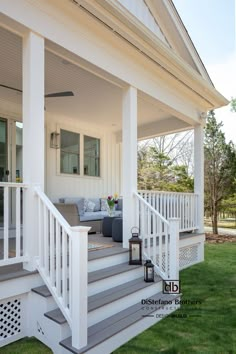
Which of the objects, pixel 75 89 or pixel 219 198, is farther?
pixel 219 198

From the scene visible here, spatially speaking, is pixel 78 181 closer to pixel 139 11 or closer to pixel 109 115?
pixel 109 115

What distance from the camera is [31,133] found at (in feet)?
9.17

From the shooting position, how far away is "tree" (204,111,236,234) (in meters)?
10.3

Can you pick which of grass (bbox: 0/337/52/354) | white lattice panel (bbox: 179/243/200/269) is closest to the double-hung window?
white lattice panel (bbox: 179/243/200/269)

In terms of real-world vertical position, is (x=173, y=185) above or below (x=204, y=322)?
above

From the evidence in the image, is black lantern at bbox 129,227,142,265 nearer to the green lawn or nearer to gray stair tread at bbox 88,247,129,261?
gray stair tread at bbox 88,247,129,261

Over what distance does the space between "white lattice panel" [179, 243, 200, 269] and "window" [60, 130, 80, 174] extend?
10.8 feet

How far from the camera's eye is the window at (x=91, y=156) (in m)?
7.28

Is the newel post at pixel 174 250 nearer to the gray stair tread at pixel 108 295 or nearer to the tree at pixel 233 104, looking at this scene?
the gray stair tread at pixel 108 295

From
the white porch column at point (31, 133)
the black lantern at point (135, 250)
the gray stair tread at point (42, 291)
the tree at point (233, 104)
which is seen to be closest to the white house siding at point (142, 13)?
the white porch column at point (31, 133)

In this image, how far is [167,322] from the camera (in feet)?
10.1

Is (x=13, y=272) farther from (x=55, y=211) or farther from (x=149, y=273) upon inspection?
(x=149, y=273)

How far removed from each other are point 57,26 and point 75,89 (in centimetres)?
196

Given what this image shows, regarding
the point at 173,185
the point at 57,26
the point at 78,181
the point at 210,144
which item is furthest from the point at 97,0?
the point at 173,185
